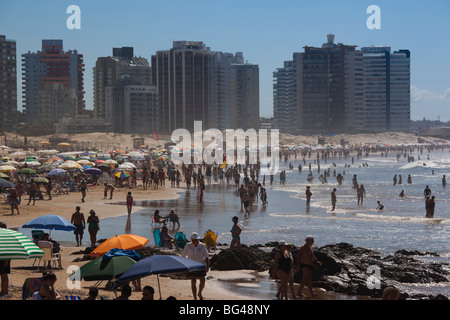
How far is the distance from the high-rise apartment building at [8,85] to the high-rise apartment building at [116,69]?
1475 inches

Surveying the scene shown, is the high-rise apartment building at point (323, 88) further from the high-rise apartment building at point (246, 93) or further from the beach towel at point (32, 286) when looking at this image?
the beach towel at point (32, 286)

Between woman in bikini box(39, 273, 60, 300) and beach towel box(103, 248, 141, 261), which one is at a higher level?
beach towel box(103, 248, 141, 261)

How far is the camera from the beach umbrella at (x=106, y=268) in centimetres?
1016

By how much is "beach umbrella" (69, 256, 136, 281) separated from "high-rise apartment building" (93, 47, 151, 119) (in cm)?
16682

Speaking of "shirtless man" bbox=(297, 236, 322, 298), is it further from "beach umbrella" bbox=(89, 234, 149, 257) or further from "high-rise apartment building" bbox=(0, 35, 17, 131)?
"high-rise apartment building" bbox=(0, 35, 17, 131)

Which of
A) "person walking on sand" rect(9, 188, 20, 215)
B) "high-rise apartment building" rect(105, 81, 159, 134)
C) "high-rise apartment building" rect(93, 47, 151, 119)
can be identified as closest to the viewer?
"person walking on sand" rect(9, 188, 20, 215)

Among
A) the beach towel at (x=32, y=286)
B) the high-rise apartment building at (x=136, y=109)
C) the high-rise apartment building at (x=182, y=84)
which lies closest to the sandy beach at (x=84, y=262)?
the beach towel at (x=32, y=286)

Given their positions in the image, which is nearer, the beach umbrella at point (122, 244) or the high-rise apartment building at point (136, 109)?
the beach umbrella at point (122, 244)

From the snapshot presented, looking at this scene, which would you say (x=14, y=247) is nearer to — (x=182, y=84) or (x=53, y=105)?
(x=182, y=84)

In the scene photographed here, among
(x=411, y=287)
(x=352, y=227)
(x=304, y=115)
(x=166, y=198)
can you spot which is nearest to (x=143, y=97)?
(x=304, y=115)

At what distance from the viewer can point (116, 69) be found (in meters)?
182

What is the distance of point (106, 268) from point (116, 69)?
17619 cm

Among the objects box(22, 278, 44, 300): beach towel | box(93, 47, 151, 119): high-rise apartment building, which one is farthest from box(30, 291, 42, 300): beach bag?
box(93, 47, 151, 119): high-rise apartment building

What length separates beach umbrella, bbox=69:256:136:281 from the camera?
10.2m
